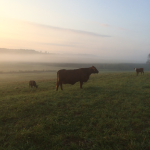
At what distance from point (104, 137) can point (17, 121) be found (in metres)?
3.84

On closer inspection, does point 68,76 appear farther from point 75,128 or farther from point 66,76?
point 75,128

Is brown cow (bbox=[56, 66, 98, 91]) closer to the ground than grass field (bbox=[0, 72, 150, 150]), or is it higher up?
higher up

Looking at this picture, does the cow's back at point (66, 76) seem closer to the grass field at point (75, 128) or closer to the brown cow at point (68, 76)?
the brown cow at point (68, 76)

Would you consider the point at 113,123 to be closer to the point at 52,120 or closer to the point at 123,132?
the point at 123,132

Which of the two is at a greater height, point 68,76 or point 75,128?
point 68,76

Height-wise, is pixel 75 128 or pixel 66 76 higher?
pixel 66 76

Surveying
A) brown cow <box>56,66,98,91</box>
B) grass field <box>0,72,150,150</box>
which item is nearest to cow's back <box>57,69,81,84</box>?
brown cow <box>56,66,98,91</box>

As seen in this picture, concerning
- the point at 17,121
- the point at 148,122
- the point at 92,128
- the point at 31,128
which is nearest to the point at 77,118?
the point at 92,128

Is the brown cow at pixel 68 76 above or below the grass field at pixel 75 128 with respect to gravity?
above

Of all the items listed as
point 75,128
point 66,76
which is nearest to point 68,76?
point 66,76

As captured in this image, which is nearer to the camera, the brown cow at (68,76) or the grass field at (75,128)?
the grass field at (75,128)

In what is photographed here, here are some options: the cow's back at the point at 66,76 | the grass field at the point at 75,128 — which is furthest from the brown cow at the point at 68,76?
the grass field at the point at 75,128

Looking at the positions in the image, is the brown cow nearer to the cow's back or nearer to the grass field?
the cow's back

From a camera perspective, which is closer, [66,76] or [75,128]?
[75,128]
